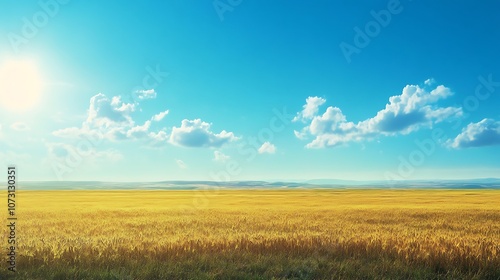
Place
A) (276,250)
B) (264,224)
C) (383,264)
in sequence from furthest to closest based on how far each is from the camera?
(264,224) → (276,250) → (383,264)

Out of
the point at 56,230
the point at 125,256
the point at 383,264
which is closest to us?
the point at 383,264

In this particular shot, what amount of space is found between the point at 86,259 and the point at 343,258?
6878 millimetres

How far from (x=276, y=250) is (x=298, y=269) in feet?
6.90

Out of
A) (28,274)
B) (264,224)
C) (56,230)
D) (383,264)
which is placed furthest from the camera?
(264,224)

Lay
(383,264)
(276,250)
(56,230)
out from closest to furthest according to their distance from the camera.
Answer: (383,264) < (276,250) < (56,230)

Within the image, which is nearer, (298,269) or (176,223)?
(298,269)

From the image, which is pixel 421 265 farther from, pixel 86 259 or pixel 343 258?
pixel 86 259

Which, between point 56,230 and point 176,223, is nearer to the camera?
point 56,230

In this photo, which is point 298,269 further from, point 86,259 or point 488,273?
point 86,259

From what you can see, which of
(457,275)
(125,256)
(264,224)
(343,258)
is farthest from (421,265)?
(264,224)

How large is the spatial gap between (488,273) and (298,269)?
4.60 meters

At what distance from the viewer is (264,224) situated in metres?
24.2

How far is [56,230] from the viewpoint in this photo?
20.5 meters

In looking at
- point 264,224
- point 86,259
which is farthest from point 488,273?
point 264,224
